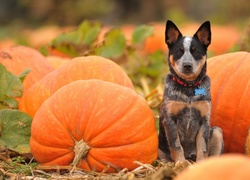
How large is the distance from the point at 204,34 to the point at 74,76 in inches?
39.4

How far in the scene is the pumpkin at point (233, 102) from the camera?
507 cm

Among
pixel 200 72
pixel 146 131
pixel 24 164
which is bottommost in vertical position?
pixel 24 164

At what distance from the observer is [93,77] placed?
4945 millimetres

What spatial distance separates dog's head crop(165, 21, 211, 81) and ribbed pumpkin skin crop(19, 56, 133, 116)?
1.68ft

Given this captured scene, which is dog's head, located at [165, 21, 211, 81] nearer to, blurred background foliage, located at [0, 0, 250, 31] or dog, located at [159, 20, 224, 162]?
dog, located at [159, 20, 224, 162]

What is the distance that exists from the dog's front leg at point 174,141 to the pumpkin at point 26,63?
1.54 meters

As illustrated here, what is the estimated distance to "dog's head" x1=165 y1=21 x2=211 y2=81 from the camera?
4473 millimetres

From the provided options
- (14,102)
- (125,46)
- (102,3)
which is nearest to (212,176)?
(14,102)

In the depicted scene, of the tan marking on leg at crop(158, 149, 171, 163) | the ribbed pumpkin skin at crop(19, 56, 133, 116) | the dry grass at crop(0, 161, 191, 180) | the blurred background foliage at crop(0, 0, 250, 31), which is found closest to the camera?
the dry grass at crop(0, 161, 191, 180)

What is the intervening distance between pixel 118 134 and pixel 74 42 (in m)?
2.95

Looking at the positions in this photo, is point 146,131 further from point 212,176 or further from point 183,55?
point 212,176

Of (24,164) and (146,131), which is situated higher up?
(146,131)

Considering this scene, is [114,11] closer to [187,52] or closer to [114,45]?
[114,45]

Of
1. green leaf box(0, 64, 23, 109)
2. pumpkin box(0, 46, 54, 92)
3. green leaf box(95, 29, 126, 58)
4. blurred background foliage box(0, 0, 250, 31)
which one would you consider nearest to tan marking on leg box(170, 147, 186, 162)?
green leaf box(0, 64, 23, 109)
